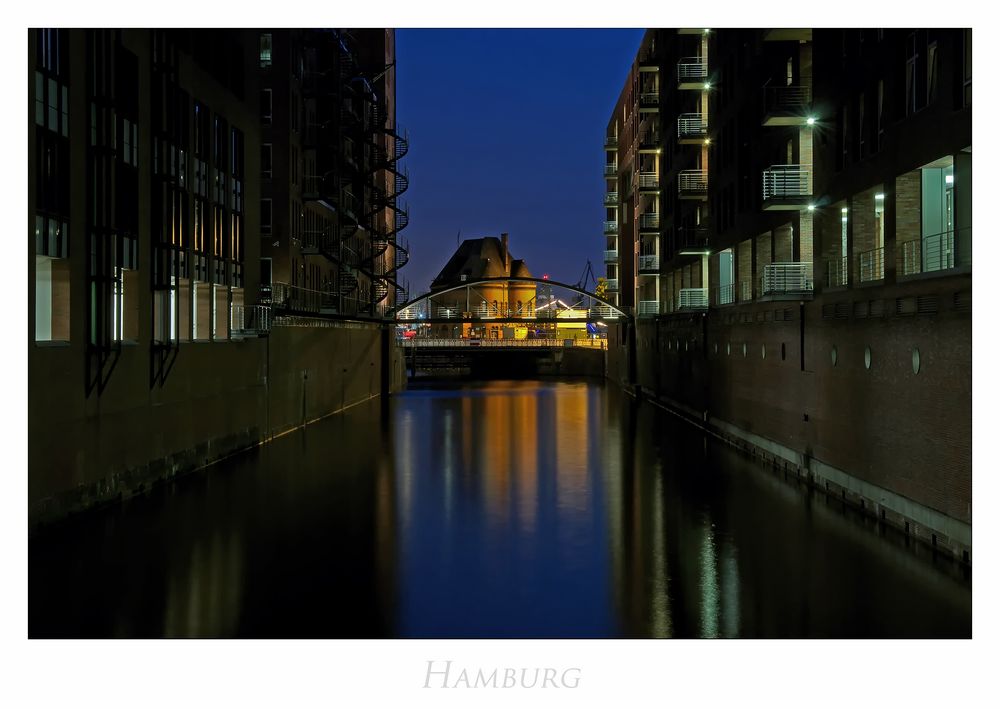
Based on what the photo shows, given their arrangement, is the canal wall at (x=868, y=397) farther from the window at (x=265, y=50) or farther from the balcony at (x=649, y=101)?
the balcony at (x=649, y=101)

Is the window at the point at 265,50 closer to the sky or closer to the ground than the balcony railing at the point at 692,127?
closer to the sky

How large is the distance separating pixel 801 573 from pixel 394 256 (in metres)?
55.1

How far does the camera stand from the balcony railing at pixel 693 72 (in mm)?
40562

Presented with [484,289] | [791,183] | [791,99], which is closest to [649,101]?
[791,99]

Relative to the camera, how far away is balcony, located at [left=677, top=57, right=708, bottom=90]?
133 ft

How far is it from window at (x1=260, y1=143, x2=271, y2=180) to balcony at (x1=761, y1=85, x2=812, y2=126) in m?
21.0

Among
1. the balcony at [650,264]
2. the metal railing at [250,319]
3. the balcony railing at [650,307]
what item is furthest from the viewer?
the balcony at [650,264]

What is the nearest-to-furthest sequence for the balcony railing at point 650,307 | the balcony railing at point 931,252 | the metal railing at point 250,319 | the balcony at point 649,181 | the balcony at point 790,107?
the balcony railing at point 931,252 → the balcony at point 790,107 → the metal railing at point 250,319 → the balcony railing at point 650,307 → the balcony at point 649,181

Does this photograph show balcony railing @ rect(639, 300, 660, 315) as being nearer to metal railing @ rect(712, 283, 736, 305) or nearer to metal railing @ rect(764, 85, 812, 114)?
metal railing @ rect(712, 283, 736, 305)

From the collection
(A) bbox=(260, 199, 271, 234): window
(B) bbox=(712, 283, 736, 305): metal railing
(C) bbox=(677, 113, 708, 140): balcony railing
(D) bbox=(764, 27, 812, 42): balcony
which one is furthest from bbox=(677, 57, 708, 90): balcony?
(A) bbox=(260, 199, 271, 234): window

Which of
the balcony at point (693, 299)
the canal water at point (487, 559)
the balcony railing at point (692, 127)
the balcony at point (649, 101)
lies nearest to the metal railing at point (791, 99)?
the canal water at point (487, 559)

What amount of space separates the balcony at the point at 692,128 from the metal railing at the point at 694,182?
130cm

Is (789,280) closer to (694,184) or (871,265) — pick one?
(871,265)

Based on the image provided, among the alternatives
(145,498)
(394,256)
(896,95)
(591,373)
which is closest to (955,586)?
(896,95)
